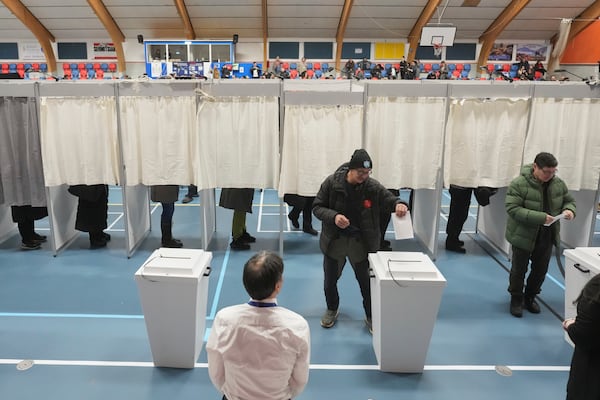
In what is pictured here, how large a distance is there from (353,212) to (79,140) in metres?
3.43

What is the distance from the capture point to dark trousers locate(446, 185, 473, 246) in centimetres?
543

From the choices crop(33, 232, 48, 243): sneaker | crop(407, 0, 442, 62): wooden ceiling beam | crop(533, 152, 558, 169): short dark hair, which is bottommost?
crop(33, 232, 48, 243): sneaker

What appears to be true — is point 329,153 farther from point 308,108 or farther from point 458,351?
point 458,351

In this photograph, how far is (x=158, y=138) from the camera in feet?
16.0

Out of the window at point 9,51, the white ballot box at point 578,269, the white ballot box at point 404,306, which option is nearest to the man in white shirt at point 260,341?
the white ballot box at point 404,306

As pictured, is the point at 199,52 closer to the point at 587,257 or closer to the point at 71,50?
the point at 71,50

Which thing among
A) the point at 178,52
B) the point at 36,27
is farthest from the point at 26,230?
the point at 36,27

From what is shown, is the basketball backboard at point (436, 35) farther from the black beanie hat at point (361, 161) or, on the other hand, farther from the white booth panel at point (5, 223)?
the white booth panel at point (5, 223)

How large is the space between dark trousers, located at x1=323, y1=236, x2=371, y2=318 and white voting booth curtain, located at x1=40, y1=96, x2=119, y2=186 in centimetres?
293

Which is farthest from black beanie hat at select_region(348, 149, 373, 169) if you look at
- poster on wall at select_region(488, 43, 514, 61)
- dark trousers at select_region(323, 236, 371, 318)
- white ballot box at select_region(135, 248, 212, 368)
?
poster on wall at select_region(488, 43, 514, 61)

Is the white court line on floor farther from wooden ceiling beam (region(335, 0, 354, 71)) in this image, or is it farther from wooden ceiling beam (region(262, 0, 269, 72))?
wooden ceiling beam (region(262, 0, 269, 72))

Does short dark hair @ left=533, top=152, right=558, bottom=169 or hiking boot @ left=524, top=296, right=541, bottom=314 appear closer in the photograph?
short dark hair @ left=533, top=152, right=558, bottom=169

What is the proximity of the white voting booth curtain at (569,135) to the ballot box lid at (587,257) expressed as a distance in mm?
1954

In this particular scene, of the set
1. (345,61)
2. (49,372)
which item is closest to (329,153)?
(49,372)
